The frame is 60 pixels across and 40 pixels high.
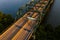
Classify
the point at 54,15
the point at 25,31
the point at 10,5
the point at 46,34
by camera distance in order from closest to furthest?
the point at 25,31
the point at 46,34
the point at 54,15
the point at 10,5

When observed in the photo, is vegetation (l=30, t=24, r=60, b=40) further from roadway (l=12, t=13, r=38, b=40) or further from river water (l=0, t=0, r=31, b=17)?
river water (l=0, t=0, r=31, b=17)

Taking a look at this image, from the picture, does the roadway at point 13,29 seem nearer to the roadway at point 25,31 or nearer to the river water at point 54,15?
the roadway at point 25,31

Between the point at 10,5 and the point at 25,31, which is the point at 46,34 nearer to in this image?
the point at 25,31

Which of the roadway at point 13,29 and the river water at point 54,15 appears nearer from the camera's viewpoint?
the roadway at point 13,29

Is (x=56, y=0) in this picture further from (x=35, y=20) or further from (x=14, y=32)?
(x=14, y=32)

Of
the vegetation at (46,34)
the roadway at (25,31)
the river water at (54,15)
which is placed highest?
the roadway at (25,31)

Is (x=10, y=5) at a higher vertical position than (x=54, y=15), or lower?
higher

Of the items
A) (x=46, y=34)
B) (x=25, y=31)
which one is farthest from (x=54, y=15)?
(x=25, y=31)

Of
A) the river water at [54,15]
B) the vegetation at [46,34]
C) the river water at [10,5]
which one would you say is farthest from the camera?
the river water at [10,5]

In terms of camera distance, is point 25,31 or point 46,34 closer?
point 25,31

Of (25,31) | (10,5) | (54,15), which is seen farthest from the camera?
(10,5)

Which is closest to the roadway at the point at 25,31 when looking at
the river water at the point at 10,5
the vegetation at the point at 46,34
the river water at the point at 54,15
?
the vegetation at the point at 46,34
